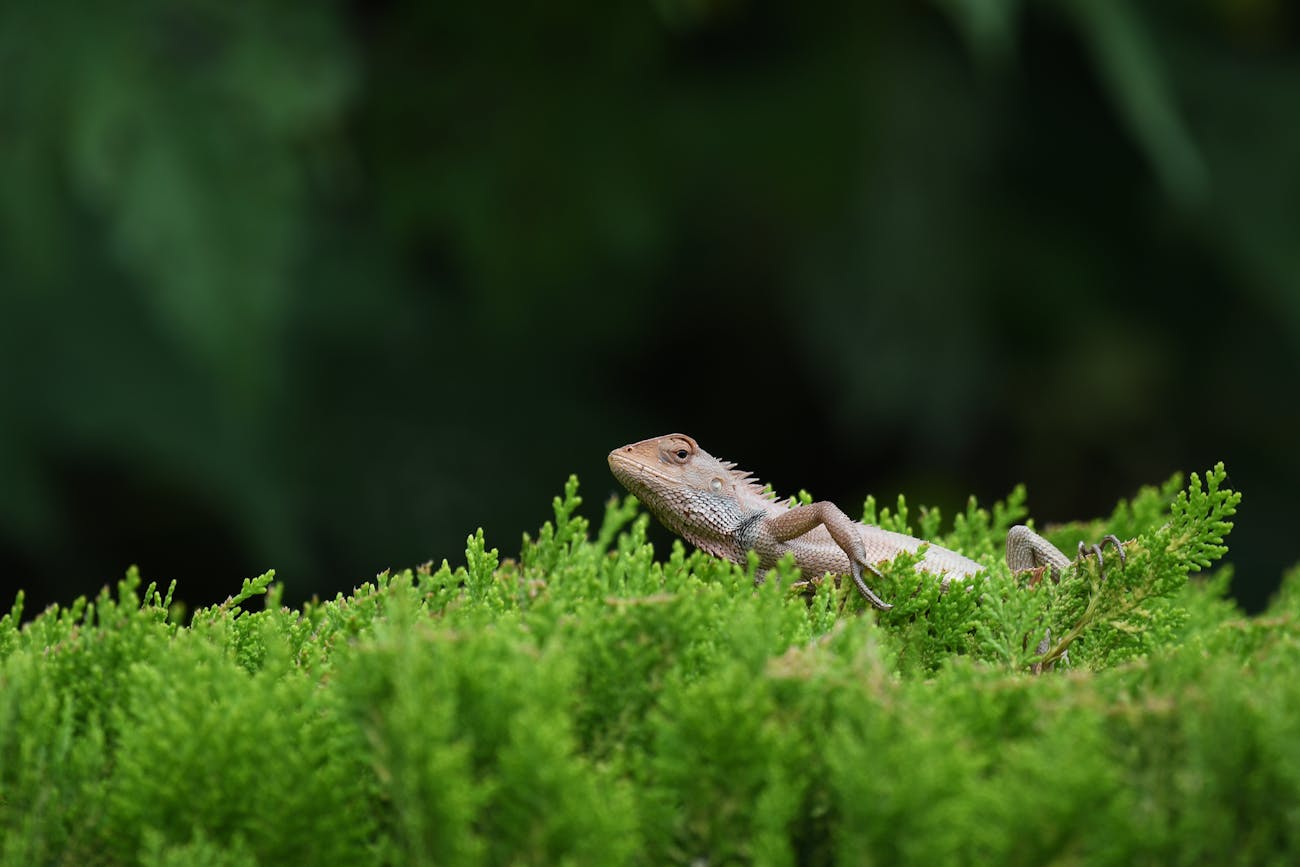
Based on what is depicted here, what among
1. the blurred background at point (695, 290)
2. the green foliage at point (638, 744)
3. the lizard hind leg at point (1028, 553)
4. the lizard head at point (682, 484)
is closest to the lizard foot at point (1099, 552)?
the green foliage at point (638, 744)

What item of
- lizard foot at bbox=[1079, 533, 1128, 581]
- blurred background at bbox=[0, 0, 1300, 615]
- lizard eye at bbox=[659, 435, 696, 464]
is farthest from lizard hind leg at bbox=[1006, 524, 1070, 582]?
blurred background at bbox=[0, 0, 1300, 615]

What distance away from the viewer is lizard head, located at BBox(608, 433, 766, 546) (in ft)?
11.3

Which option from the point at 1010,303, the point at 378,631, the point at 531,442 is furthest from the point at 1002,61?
the point at 378,631

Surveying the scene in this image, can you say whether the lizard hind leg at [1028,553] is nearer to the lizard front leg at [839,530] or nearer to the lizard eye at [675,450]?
the lizard front leg at [839,530]

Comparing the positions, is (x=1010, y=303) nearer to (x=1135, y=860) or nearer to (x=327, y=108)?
(x=327, y=108)

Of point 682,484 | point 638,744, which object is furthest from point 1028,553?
point 638,744

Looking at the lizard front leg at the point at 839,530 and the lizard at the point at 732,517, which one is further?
the lizard at the point at 732,517

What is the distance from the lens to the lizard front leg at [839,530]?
3004 millimetres

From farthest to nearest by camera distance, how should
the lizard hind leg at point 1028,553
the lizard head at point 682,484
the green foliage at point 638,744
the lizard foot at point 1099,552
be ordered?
the lizard head at point 682,484, the lizard hind leg at point 1028,553, the lizard foot at point 1099,552, the green foliage at point 638,744

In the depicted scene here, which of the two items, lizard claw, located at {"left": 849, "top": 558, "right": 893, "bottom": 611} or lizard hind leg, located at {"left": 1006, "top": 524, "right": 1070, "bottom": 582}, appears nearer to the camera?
lizard claw, located at {"left": 849, "top": 558, "right": 893, "bottom": 611}

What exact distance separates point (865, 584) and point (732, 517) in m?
0.48

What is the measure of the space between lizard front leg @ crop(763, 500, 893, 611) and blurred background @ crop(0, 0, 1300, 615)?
14.1ft

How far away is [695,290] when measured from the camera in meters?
9.11

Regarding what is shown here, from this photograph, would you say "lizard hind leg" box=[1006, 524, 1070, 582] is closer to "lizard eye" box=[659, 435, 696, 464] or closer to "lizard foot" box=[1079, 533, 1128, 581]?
"lizard foot" box=[1079, 533, 1128, 581]
